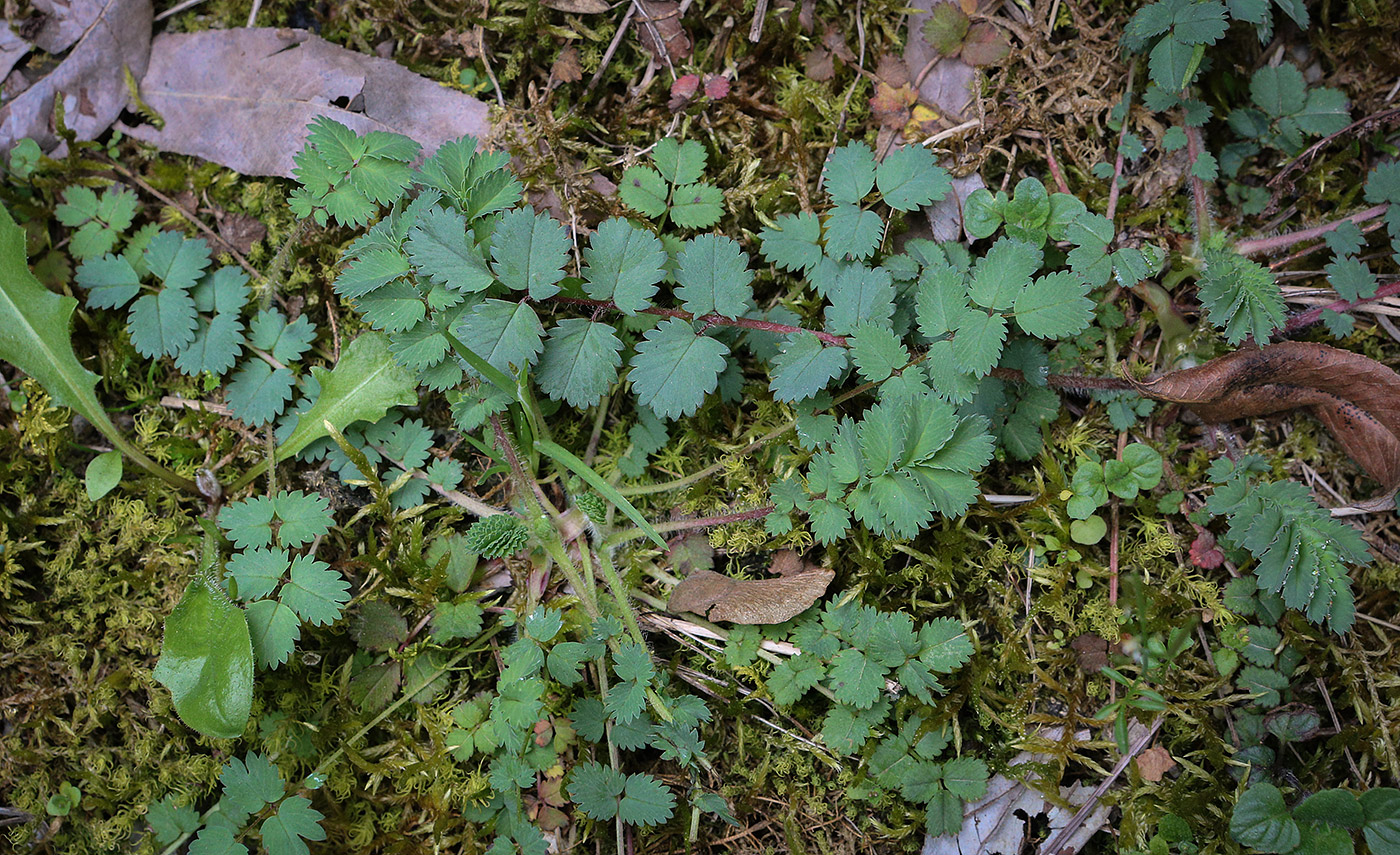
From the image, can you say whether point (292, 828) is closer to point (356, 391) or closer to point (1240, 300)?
point (356, 391)

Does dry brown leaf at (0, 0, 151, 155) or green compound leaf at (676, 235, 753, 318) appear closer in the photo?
green compound leaf at (676, 235, 753, 318)

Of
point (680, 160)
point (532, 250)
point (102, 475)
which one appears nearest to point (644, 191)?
point (680, 160)

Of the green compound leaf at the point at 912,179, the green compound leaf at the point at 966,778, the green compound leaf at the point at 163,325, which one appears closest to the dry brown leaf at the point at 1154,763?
the green compound leaf at the point at 966,778

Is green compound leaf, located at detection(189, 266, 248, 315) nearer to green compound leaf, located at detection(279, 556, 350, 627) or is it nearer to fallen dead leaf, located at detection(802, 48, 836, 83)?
green compound leaf, located at detection(279, 556, 350, 627)

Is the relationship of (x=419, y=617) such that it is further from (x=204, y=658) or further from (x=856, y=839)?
(x=856, y=839)

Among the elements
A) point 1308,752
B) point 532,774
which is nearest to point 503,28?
point 532,774

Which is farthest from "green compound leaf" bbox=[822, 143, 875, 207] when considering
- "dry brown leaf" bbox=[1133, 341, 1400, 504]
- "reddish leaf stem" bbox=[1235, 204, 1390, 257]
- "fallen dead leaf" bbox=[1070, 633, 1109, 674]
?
"fallen dead leaf" bbox=[1070, 633, 1109, 674]
